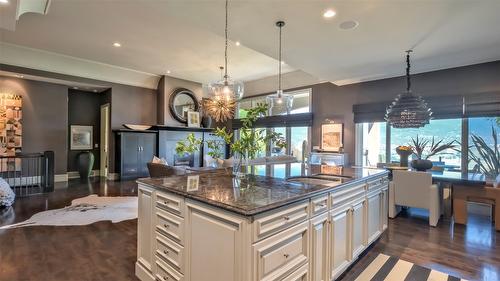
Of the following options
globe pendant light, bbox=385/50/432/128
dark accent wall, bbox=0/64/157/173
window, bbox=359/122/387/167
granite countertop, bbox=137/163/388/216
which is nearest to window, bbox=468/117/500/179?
window, bbox=359/122/387/167

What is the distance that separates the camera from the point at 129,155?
7.68m

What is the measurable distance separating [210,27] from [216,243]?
2.84m

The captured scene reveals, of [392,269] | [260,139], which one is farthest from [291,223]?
[392,269]

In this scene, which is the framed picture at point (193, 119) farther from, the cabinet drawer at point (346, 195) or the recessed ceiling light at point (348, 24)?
the cabinet drawer at point (346, 195)

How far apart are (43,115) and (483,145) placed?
34.8 feet

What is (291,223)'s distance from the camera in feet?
5.59

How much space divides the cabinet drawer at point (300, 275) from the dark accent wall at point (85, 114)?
886cm

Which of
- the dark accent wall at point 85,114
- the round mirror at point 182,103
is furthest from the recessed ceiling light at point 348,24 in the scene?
the dark accent wall at point 85,114

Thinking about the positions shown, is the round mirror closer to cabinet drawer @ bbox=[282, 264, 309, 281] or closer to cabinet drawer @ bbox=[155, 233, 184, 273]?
cabinet drawer @ bbox=[155, 233, 184, 273]

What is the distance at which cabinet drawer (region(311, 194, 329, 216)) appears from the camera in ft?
6.26

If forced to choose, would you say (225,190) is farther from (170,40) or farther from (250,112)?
(170,40)

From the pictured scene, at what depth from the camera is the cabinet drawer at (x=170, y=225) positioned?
185 cm

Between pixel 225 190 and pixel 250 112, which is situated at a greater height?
pixel 250 112

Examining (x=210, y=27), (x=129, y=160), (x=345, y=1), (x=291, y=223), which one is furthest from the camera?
(x=129, y=160)
